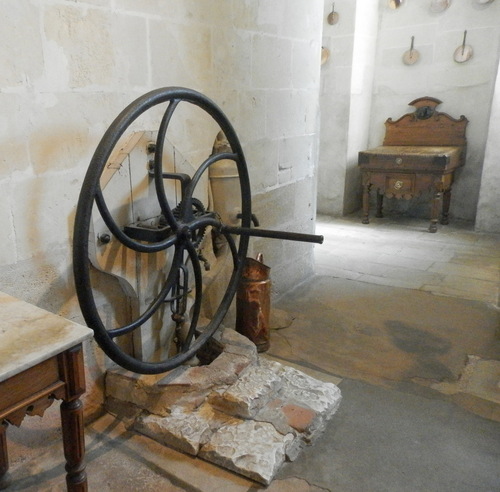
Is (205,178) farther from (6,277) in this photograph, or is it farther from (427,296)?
(427,296)

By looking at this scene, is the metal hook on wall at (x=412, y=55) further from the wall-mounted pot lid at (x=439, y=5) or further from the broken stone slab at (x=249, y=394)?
the broken stone slab at (x=249, y=394)

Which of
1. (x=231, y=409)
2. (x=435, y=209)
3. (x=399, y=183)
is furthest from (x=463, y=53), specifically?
→ (x=231, y=409)

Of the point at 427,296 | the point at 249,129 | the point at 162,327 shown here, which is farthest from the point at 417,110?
the point at 162,327

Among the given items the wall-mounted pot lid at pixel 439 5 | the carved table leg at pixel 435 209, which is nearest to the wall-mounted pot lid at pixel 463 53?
the wall-mounted pot lid at pixel 439 5

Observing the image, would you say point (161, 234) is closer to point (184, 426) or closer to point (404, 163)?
point (184, 426)

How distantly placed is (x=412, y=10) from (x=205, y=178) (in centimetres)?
378

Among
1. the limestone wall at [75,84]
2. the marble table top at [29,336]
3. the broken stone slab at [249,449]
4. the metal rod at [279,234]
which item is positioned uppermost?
the limestone wall at [75,84]

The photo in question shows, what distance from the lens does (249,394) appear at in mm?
1694

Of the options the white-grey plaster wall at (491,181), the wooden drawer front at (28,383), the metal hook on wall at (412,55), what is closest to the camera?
the wooden drawer front at (28,383)

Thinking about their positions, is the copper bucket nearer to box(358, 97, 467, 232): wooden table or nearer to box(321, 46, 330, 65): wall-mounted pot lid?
box(358, 97, 467, 232): wooden table

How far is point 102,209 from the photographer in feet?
4.31

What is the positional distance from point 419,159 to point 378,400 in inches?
120

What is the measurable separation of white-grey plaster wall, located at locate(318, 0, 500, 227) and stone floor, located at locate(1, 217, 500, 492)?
1.66 meters

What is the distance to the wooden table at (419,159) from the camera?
14.5 feet
